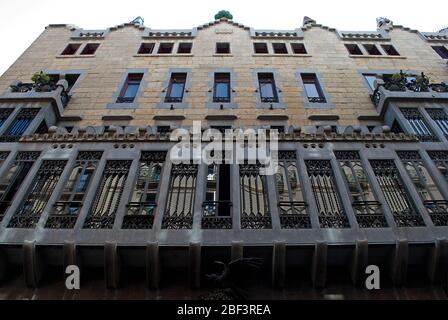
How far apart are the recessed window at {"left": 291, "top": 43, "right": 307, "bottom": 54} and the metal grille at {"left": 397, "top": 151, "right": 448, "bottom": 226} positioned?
10948 millimetres

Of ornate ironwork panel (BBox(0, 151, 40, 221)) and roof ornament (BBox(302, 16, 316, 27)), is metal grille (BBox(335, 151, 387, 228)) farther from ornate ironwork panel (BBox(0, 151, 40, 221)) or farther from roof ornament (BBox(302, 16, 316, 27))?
roof ornament (BBox(302, 16, 316, 27))

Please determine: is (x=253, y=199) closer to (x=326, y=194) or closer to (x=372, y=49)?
(x=326, y=194)

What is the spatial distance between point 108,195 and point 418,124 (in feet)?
35.9

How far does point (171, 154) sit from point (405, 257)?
6.99 m

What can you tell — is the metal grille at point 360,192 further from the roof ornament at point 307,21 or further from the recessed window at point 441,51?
the roof ornament at point 307,21

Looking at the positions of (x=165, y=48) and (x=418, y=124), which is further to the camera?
(x=165, y=48)

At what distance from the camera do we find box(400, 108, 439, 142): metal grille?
1202 centimetres

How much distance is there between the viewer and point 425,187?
396 inches

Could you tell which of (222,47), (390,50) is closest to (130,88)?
(222,47)

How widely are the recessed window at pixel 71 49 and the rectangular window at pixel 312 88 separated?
43.0 feet

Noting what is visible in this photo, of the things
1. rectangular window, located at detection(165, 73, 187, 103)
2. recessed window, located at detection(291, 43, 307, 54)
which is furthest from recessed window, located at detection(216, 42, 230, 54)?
recessed window, located at detection(291, 43, 307, 54)

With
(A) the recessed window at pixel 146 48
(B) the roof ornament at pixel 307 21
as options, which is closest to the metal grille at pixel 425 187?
(B) the roof ornament at pixel 307 21
